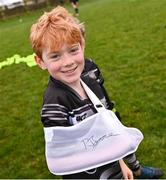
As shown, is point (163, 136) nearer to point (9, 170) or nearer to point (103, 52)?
point (9, 170)

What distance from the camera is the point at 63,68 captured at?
312 centimetres

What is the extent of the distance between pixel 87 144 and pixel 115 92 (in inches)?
213

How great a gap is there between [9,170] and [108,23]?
39.6 ft

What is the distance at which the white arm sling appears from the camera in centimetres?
304

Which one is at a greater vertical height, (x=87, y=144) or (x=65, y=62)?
(x=65, y=62)

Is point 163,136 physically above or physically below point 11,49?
above

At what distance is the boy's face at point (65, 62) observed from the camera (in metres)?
3.08

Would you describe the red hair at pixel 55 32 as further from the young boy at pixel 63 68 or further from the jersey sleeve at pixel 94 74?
the jersey sleeve at pixel 94 74

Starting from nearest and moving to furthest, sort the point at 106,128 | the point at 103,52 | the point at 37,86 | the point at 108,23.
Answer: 1. the point at 106,128
2. the point at 37,86
3. the point at 103,52
4. the point at 108,23

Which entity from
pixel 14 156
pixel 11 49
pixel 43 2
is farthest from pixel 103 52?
pixel 43 2

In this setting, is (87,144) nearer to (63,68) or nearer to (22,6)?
(63,68)

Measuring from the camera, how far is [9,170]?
19.8ft

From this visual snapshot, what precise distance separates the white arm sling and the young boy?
11cm
